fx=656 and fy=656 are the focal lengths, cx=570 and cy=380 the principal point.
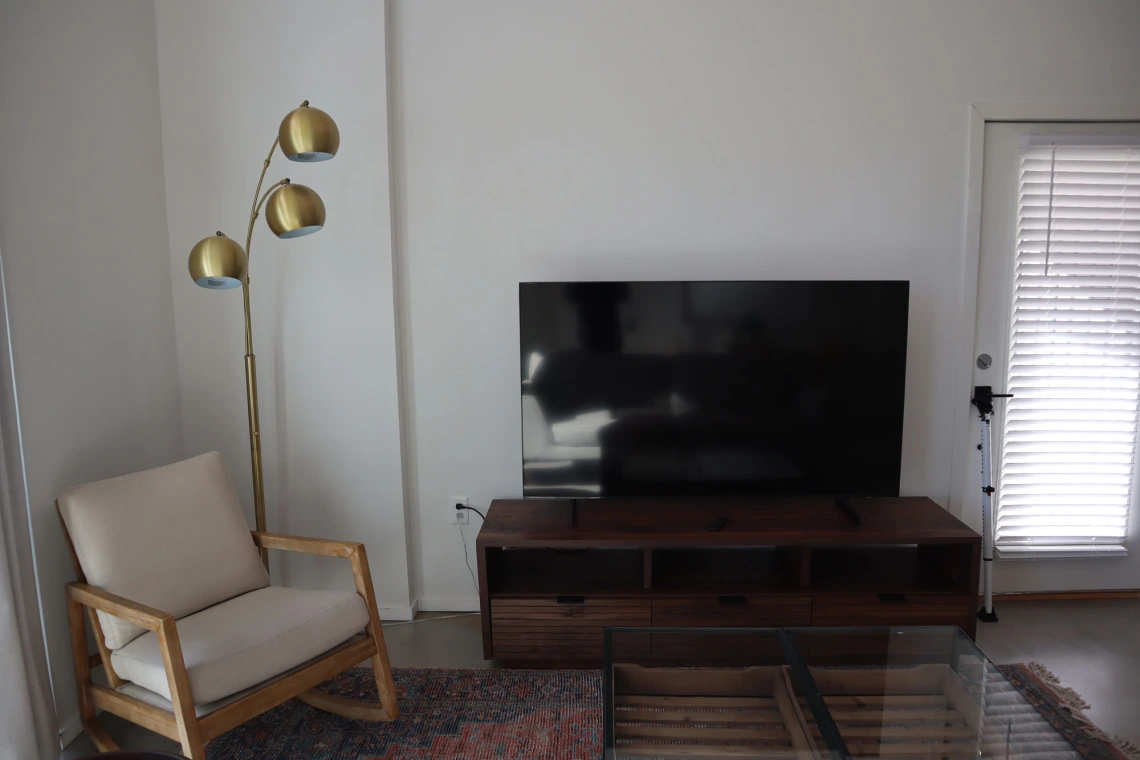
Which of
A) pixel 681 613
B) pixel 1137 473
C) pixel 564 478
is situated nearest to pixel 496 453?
pixel 564 478

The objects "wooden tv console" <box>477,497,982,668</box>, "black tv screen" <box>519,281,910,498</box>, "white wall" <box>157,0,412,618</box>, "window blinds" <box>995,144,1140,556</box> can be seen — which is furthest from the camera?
"window blinds" <box>995,144,1140,556</box>

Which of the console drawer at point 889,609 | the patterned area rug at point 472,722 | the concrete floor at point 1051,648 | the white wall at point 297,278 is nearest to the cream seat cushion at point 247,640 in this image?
the patterned area rug at point 472,722

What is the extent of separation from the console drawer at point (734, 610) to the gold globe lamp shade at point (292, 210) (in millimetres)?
1789

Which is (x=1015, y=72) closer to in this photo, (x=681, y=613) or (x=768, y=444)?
(x=768, y=444)

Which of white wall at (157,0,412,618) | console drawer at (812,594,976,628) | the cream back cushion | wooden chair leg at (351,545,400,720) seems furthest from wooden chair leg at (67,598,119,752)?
console drawer at (812,594,976,628)

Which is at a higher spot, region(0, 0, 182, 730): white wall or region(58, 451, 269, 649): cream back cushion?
region(0, 0, 182, 730): white wall

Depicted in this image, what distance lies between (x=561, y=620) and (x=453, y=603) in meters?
0.75

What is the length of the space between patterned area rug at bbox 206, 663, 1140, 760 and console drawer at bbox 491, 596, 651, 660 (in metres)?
0.12

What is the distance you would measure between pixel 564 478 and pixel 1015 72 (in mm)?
2471

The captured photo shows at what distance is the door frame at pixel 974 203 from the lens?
268 centimetres

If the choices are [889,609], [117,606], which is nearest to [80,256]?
[117,606]

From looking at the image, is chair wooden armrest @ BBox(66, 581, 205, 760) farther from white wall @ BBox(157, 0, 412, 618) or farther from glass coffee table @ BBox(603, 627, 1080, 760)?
glass coffee table @ BBox(603, 627, 1080, 760)

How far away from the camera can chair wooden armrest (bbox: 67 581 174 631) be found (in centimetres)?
170

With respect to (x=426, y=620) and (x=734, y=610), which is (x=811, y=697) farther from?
(x=426, y=620)
